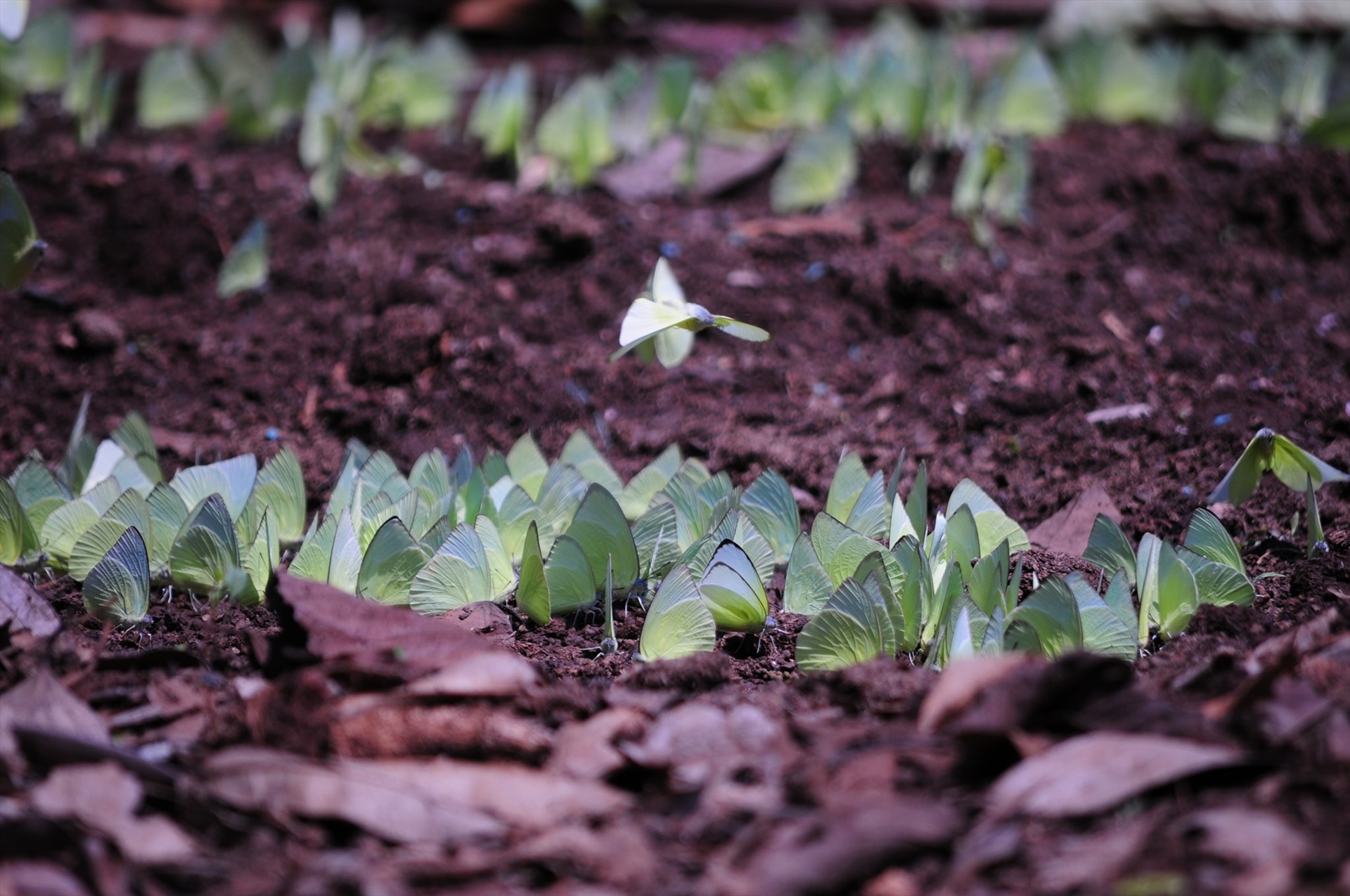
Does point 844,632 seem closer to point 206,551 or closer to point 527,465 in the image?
point 527,465

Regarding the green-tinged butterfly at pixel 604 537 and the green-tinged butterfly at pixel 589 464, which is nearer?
the green-tinged butterfly at pixel 604 537

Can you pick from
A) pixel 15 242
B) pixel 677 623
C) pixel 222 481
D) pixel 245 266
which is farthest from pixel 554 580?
pixel 245 266

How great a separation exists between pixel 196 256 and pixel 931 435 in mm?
1712

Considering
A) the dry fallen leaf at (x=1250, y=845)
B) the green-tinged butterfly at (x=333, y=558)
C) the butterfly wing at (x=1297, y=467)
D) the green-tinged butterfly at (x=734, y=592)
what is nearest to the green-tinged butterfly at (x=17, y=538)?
the green-tinged butterfly at (x=333, y=558)

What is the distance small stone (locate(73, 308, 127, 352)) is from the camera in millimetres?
2520

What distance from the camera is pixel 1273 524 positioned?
1.82 meters

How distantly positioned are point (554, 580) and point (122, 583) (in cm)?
55

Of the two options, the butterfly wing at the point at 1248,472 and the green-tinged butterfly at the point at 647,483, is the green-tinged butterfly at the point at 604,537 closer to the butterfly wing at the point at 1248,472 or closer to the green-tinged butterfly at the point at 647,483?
the green-tinged butterfly at the point at 647,483

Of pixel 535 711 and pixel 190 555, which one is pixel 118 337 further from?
pixel 535 711

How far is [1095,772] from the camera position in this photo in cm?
108

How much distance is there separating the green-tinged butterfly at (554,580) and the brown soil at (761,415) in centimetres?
4

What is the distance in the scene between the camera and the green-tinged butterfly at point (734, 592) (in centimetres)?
152

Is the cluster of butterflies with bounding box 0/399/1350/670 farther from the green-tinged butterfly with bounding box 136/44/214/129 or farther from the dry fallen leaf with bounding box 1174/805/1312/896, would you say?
the green-tinged butterfly with bounding box 136/44/214/129

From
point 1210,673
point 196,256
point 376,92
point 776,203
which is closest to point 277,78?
point 376,92
